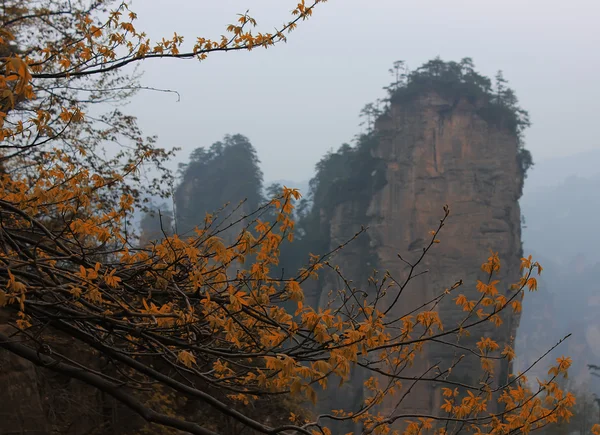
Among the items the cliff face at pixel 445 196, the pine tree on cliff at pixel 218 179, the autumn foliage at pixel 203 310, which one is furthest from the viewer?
the pine tree on cliff at pixel 218 179

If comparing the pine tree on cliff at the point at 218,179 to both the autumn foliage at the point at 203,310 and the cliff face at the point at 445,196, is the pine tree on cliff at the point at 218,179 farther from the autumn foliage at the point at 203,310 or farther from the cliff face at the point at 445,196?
the autumn foliage at the point at 203,310

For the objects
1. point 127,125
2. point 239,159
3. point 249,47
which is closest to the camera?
point 249,47

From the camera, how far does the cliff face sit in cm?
3105

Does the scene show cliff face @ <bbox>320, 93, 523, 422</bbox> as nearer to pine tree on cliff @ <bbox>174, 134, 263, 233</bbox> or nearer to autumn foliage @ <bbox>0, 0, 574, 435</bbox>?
pine tree on cliff @ <bbox>174, 134, 263, 233</bbox>

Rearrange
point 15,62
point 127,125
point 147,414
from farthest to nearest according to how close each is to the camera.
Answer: point 127,125, point 147,414, point 15,62

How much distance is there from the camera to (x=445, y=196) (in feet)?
106

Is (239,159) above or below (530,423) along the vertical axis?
above

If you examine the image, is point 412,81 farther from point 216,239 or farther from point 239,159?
point 216,239

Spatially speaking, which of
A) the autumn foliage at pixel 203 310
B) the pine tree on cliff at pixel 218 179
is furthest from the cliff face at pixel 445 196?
the autumn foliage at pixel 203 310

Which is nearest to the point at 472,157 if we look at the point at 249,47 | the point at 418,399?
the point at 418,399

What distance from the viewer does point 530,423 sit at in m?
3.61

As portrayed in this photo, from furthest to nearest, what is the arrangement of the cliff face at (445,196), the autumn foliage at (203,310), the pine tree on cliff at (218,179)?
the pine tree on cliff at (218,179) < the cliff face at (445,196) < the autumn foliage at (203,310)

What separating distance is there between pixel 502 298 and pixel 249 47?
2.32 m

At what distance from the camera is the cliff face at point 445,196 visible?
31047mm
